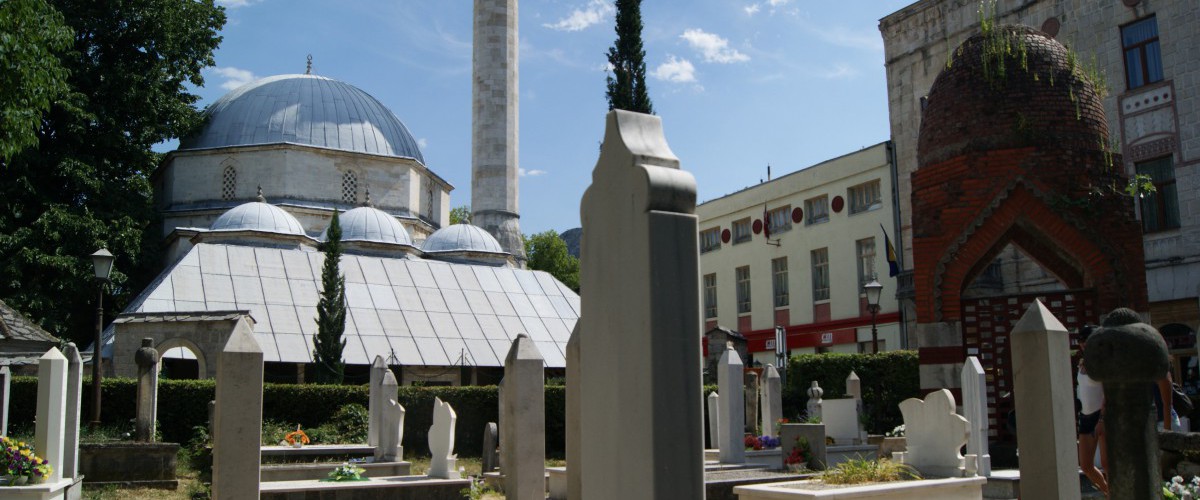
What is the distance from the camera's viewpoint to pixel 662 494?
369cm

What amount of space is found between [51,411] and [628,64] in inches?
697

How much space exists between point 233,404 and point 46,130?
1310 inches

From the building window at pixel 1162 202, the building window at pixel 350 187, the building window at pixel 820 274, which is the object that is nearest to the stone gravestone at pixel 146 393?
the building window at pixel 1162 202

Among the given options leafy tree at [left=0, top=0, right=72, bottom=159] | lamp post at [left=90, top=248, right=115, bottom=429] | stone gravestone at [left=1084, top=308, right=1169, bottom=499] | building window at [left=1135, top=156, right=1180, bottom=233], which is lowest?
stone gravestone at [left=1084, top=308, right=1169, bottom=499]

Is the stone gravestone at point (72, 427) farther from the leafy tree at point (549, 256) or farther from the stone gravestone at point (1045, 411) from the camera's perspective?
the leafy tree at point (549, 256)

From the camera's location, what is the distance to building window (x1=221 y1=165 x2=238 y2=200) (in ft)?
135

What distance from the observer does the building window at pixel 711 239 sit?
132 ft

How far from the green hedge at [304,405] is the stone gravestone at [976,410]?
1181 cm

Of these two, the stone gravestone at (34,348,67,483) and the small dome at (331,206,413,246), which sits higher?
the small dome at (331,206,413,246)

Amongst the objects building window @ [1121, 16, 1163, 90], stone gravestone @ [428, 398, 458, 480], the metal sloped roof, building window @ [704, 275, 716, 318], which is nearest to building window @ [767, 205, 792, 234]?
building window @ [704, 275, 716, 318]

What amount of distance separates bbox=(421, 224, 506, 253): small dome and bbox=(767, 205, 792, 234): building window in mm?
10951

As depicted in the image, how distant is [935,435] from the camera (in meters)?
10.0

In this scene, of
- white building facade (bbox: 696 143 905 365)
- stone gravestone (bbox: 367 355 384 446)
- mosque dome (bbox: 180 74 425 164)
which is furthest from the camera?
mosque dome (bbox: 180 74 425 164)

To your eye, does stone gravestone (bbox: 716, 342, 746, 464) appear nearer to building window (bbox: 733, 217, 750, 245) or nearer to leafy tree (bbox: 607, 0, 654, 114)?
leafy tree (bbox: 607, 0, 654, 114)
